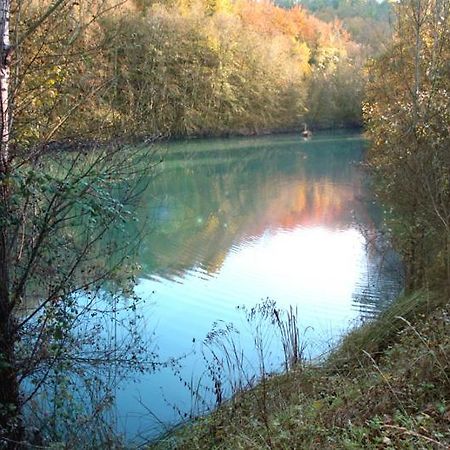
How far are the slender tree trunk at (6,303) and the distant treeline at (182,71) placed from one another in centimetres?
23

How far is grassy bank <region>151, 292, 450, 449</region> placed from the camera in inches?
134

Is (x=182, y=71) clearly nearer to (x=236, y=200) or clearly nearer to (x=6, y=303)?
(x=236, y=200)

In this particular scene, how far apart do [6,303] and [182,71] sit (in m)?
32.5

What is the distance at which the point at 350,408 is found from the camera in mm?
4008

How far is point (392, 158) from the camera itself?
986cm

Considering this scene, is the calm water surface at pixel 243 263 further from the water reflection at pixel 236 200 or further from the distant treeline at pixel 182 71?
the distant treeline at pixel 182 71

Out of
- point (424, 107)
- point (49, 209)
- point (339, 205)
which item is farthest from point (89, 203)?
point (339, 205)

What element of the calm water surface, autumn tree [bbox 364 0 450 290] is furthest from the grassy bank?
autumn tree [bbox 364 0 450 290]

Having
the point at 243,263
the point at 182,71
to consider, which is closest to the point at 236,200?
the point at 243,263

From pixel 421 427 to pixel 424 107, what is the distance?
8.16 m

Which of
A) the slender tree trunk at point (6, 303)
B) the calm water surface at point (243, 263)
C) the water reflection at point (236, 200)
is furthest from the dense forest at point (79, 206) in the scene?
the water reflection at point (236, 200)

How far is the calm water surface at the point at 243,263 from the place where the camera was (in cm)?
838

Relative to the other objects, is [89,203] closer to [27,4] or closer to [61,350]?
[61,350]

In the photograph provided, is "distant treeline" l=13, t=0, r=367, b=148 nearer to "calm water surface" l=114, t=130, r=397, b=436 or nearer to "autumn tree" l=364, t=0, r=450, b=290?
"calm water surface" l=114, t=130, r=397, b=436
